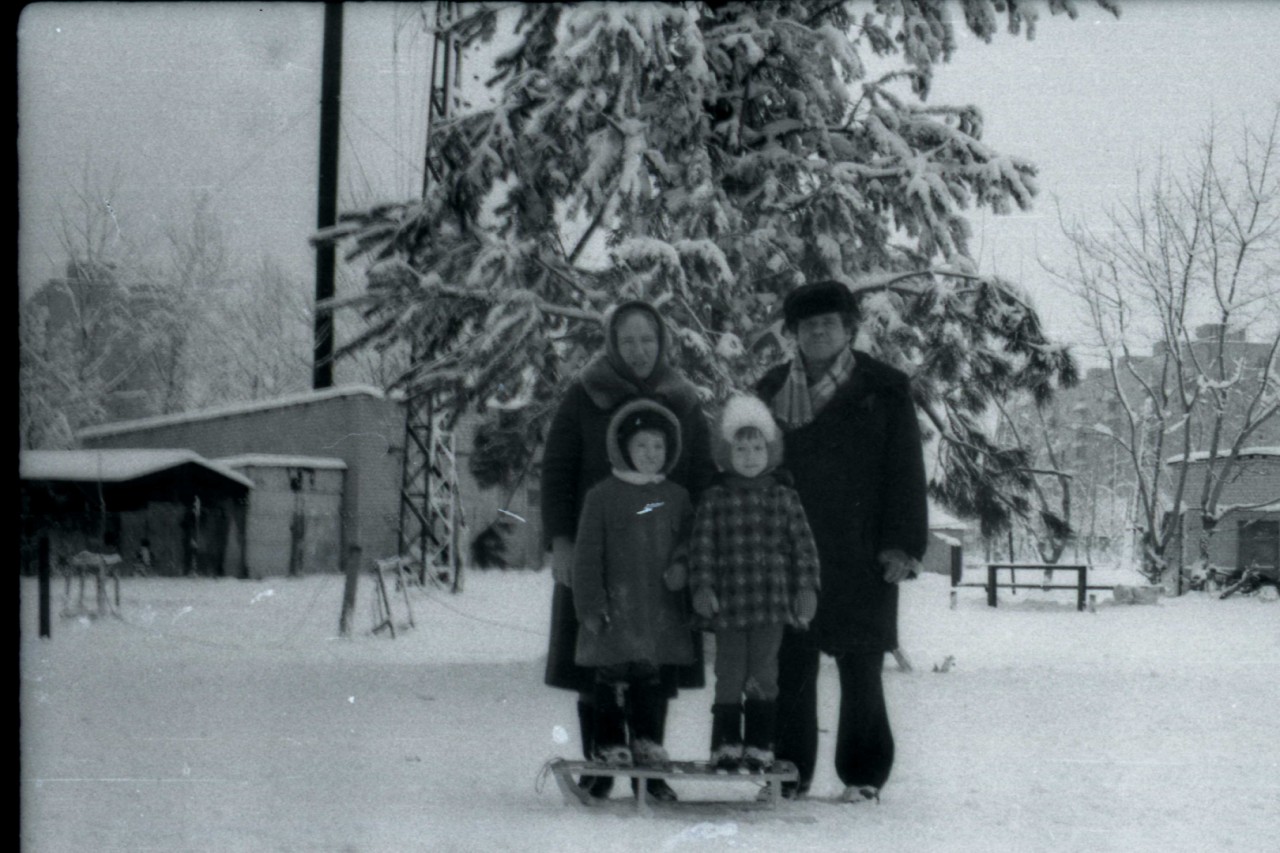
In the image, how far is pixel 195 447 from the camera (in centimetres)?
886

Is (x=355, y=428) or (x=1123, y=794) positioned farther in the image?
(x=355, y=428)

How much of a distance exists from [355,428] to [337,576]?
1468 mm

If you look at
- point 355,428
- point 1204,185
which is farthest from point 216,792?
point 1204,185

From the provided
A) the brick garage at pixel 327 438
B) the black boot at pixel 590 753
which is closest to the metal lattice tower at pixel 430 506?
the brick garage at pixel 327 438

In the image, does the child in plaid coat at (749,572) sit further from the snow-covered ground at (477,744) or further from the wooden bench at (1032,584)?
the wooden bench at (1032,584)

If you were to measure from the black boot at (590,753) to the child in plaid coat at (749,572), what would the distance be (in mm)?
433

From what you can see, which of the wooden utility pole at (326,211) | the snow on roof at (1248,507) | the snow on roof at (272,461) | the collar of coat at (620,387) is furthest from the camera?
the snow on roof at (1248,507)

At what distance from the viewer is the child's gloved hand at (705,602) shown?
437cm

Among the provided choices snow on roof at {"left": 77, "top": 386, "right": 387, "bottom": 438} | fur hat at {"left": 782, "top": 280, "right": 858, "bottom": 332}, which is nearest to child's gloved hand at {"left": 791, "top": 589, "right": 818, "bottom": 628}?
fur hat at {"left": 782, "top": 280, "right": 858, "bottom": 332}

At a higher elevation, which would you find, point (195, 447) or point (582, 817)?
point (195, 447)

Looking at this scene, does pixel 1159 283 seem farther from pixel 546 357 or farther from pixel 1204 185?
pixel 546 357

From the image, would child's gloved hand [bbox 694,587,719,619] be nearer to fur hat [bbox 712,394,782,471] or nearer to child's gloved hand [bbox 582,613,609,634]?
child's gloved hand [bbox 582,613,609,634]

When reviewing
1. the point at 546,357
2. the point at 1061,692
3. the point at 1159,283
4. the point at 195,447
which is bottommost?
the point at 1061,692

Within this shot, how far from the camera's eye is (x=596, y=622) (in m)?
4.41
